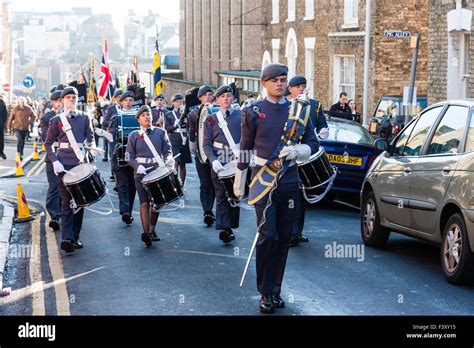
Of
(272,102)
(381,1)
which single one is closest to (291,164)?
(272,102)

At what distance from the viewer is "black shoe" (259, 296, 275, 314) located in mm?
9117

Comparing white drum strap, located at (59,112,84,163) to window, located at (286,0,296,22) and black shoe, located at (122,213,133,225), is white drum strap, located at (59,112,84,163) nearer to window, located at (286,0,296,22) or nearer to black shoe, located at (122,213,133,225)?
black shoe, located at (122,213,133,225)

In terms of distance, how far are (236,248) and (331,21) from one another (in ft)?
73.3

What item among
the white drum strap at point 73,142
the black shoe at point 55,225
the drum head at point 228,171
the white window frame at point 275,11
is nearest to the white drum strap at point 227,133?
the drum head at point 228,171

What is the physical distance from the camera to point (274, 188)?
30.2ft

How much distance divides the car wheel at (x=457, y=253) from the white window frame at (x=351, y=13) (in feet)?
72.2

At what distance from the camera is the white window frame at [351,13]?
1261 inches

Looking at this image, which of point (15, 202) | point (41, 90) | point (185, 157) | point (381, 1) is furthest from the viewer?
point (41, 90)

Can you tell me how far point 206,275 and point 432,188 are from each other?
8.42 ft

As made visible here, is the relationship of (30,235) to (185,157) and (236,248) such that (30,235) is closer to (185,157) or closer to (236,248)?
(236,248)

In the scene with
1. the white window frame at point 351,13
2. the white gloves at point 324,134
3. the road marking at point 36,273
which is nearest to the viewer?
the road marking at point 36,273

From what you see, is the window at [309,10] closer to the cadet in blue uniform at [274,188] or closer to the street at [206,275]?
the street at [206,275]

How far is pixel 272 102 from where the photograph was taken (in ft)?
30.3

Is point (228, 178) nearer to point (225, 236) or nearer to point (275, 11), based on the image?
point (225, 236)
